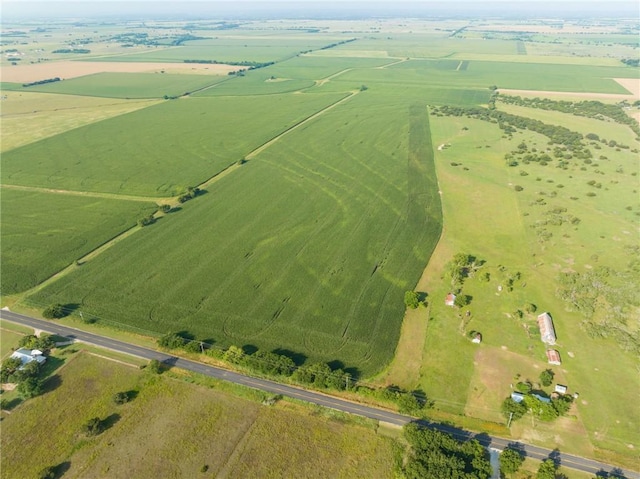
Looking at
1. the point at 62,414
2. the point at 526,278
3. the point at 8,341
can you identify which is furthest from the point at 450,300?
the point at 8,341

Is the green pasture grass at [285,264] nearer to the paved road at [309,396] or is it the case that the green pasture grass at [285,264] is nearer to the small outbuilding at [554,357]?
the paved road at [309,396]

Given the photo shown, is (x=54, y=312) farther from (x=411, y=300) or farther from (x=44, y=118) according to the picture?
(x=44, y=118)

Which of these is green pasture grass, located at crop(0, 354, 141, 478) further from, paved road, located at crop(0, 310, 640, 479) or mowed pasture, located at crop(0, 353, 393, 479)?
paved road, located at crop(0, 310, 640, 479)

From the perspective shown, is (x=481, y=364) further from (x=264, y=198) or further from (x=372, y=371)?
(x=264, y=198)

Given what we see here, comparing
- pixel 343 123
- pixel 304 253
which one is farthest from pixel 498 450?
pixel 343 123

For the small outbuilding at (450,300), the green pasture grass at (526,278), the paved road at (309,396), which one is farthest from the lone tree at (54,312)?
the small outbuilding at (450,300)

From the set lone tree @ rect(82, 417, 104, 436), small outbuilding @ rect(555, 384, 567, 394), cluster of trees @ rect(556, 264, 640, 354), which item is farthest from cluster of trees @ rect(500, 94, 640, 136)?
lone tree @ rect(82, 417, 104, 436)
